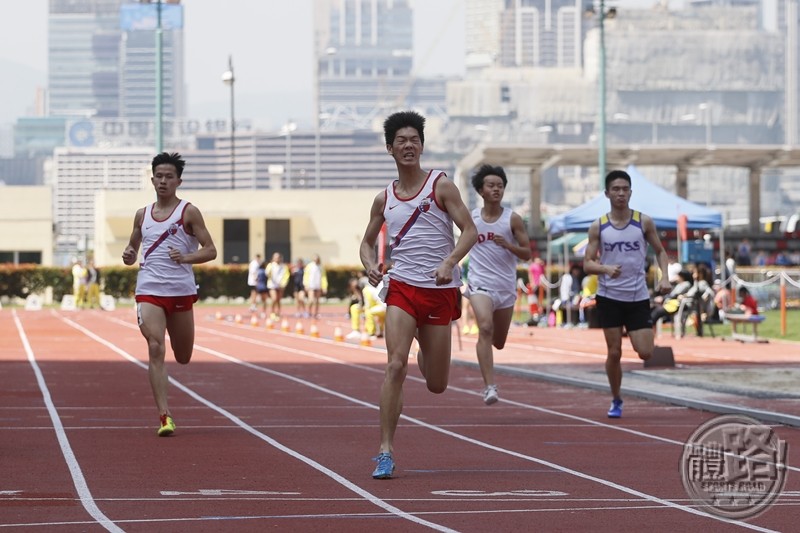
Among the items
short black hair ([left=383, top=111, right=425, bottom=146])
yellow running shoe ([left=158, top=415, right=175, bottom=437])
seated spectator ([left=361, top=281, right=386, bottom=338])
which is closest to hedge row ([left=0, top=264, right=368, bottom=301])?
seated spectator ([left=361, top=281, right=386, bottom=338])

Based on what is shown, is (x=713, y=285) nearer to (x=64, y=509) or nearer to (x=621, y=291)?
(x=621, y=291)

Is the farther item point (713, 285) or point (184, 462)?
point (713, 285)

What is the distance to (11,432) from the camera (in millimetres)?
12742

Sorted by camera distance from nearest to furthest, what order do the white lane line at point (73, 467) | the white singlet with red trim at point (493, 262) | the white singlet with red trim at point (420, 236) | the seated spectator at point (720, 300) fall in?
the white lane line at point (73, 467) → the white singlet with red trim at point (420, 236) → the white singlet with red trim at point (493, 262) → the seated spectator at point (720, 300)

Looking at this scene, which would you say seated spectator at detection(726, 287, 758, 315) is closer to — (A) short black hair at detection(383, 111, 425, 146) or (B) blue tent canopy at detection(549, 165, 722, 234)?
(B) blue tent canopy at detection(549, 165, 722, 234)

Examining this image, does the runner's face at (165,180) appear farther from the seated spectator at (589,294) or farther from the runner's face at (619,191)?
the seated spectator at (589,294)

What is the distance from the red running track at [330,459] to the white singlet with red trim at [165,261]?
1.07 m

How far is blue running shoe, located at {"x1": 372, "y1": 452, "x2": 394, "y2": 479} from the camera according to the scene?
9852 millimetres

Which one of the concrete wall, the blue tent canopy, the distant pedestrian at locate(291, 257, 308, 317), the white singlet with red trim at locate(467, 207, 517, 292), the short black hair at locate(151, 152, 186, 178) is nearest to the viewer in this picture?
the short black hair at locate(151, 152, 186, 178)

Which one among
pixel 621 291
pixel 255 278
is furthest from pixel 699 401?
pixel 255 278

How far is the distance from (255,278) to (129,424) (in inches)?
1226

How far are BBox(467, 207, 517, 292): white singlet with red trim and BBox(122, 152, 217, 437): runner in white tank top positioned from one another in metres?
2.58

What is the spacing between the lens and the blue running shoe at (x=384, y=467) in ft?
32.3

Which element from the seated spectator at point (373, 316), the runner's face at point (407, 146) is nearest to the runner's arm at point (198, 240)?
the runner's face at point (407, 146)
